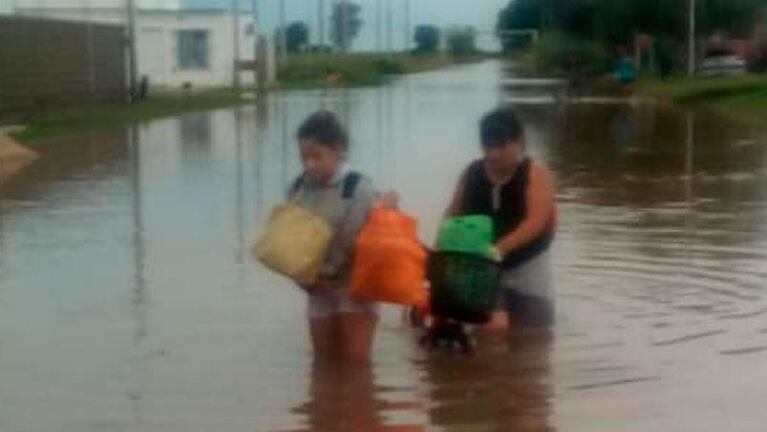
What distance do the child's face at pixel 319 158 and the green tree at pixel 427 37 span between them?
157563 millimetres

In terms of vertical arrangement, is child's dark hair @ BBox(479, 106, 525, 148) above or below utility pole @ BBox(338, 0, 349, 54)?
above

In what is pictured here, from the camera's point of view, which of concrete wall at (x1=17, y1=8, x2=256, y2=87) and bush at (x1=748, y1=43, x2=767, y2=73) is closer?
bush at (x1=748, y1=43, x2=767, y2=73)

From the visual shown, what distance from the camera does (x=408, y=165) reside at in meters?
25.5

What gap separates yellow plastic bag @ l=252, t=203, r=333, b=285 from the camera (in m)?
9.08

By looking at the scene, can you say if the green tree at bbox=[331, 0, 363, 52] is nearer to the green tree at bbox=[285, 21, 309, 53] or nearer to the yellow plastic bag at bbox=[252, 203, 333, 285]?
the green tree at bbox=[285, 21, 309, 53]

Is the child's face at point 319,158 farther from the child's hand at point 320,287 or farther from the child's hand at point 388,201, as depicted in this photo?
the child's hand at point 320,287

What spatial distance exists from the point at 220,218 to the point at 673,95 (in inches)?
1367

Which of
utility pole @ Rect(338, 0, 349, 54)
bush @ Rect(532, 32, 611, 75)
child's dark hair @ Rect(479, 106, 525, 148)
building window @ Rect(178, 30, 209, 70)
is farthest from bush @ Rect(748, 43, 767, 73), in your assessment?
utility pole @ Rect(338, 0, 349, 54)

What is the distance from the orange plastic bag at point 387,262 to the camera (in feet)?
29.6

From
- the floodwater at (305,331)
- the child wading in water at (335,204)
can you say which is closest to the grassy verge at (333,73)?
the floodwater at (305,331)

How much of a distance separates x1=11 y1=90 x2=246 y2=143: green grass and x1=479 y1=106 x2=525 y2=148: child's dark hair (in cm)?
2278

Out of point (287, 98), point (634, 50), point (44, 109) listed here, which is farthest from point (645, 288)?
point (634, 50)

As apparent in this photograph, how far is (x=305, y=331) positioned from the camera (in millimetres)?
11180

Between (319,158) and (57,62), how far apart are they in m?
37.2
